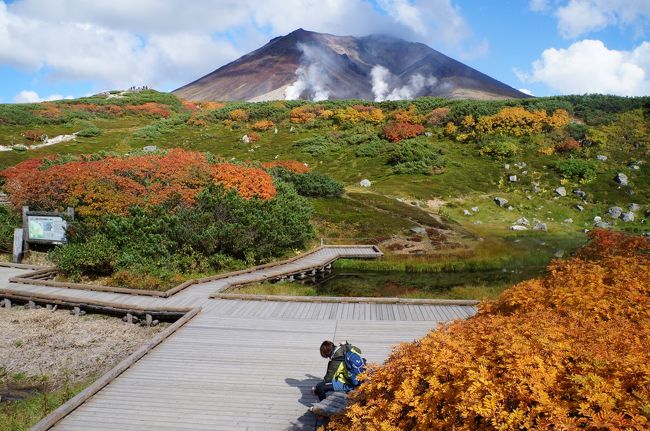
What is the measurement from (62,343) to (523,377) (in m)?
15.3

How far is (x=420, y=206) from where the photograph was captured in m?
47.5

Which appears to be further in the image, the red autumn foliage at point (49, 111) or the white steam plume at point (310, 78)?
the white steam plume at point (310, 78)

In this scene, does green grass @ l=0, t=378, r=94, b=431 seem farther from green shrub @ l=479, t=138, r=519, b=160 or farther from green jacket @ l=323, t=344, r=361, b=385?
green shrub @ l=479, t=138, r=519, b=160

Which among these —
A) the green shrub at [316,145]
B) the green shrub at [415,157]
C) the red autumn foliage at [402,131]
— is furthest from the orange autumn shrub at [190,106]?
the green shrub at [415,157]

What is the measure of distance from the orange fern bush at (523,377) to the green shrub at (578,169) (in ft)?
171

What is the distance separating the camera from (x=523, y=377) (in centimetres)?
523

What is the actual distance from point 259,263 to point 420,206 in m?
25.2

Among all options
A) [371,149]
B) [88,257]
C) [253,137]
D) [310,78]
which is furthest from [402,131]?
[310,78]

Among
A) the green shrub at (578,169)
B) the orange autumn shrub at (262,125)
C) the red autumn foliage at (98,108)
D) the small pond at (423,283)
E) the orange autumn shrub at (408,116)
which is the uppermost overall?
the red autumn foliage at (98,108)

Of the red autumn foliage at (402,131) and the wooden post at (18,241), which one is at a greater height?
the red autumn foliage at (402,131)

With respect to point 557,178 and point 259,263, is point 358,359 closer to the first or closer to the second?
point 259,263

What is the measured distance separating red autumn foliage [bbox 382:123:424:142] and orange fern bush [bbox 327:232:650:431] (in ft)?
215

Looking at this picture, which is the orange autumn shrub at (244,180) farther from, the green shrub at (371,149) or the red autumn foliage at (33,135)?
the red autumn foliage at (33,135)

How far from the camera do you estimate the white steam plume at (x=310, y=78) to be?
146375 millimetres
